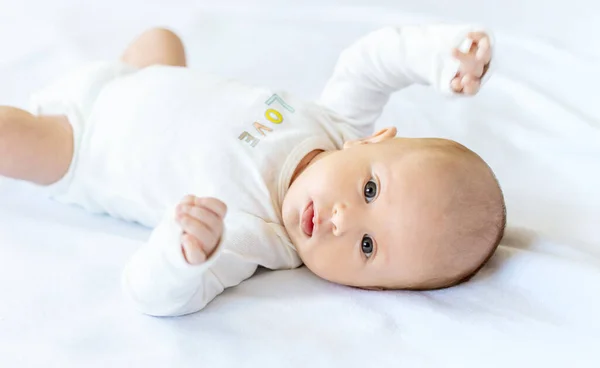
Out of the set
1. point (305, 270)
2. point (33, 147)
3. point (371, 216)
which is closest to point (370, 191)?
point (371, 216)

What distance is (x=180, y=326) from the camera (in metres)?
0.96

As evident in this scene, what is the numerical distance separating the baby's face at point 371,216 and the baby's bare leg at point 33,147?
16.5 inches

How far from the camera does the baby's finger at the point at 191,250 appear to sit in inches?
34.6

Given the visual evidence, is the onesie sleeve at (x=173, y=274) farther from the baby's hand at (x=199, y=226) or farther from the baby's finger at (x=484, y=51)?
the baby's finger at (x=484, y=51)

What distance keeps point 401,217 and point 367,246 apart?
0.07 metres

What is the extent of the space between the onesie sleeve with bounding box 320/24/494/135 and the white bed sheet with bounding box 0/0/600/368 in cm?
18

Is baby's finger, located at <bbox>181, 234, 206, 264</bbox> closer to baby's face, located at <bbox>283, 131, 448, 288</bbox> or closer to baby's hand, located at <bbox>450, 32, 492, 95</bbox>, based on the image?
baby's face, located at <bbox>283, 131, 448, 288</bbox>

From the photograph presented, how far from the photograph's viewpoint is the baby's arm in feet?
2.90

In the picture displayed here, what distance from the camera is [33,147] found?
1.24 metres

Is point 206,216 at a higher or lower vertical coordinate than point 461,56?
lower

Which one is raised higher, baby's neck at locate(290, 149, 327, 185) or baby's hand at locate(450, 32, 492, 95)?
baby's hand at locate(450, 32, 492, 95)

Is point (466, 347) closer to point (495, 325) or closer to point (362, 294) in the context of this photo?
point (495, 325)

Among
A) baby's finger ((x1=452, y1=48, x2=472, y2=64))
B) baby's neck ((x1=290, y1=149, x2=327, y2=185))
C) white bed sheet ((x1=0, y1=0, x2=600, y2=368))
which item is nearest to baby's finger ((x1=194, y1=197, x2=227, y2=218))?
white bed sheet ((x1=0, y1=0, x2=600, y2=368))

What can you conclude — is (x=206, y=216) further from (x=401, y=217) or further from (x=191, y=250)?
(x=401, y=217)
